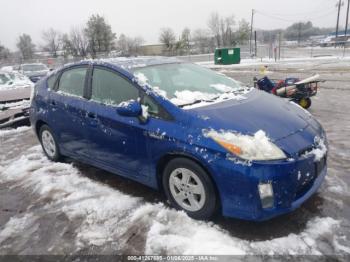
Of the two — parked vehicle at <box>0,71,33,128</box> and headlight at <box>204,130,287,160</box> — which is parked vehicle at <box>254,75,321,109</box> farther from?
parked vehicle at <box>0,71,33,128</box>

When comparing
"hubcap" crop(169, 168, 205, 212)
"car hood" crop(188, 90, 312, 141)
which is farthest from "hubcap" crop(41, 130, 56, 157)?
"car hood" crop(188, 90, 312, 141)

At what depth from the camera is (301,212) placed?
3.54m

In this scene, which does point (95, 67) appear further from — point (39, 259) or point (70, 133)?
point (39, 259)

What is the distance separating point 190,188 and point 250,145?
0.77 m

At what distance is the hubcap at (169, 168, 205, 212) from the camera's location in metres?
3.33

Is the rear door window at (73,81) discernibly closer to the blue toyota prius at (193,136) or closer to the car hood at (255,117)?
the blue toyota prius at (193,136)

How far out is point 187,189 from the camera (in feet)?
11.2

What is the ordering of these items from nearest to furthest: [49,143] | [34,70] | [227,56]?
1. [49,143]
2. [34,70]
3. [227,56]

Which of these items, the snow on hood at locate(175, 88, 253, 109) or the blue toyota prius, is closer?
the blue toyota prius

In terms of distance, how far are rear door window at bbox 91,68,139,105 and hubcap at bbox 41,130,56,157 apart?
4.91 ft

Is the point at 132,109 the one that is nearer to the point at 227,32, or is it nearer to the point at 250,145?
the point at 250,145

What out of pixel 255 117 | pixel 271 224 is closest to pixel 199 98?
pixel 255 117

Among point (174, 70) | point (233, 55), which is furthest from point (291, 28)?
point (174, 70)

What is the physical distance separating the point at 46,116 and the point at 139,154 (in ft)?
Answer: 7.23
